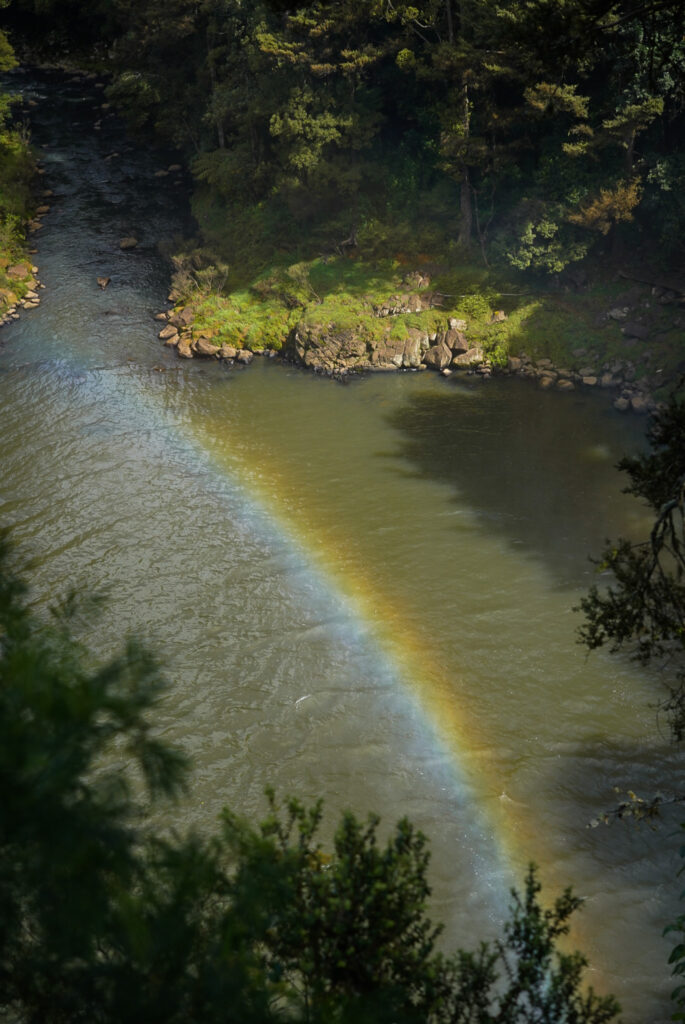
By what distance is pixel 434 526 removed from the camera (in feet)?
66.7

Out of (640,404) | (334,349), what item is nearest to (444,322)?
(334,349)

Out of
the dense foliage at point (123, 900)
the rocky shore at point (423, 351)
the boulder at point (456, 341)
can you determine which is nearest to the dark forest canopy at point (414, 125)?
the rocky shore at point (423, 351)

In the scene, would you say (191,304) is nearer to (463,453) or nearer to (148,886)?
(463,453)

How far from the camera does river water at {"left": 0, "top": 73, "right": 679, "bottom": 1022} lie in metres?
12.6

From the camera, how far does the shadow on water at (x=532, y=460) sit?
1952 cm

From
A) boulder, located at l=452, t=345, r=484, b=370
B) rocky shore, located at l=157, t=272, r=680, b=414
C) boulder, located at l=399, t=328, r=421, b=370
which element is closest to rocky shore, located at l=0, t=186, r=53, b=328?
rocky shore, located at l=157, t=272, r=680, b=414

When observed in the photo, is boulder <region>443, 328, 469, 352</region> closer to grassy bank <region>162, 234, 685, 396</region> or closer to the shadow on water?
grassy bank <region>162, 234, 685, 396</region>

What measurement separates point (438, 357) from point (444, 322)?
1.50 m

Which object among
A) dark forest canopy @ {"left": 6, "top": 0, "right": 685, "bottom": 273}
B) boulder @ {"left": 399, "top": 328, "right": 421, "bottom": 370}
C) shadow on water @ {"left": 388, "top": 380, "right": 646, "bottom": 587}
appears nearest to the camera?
shadow on water @ {"left": 388, "top": 380, "right": 646, "bottom": 587}

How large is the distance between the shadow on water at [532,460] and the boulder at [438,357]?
48.7 inches

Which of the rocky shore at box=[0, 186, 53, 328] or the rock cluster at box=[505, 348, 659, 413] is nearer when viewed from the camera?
the rock cluster at box=[505, 348, 659, 413]

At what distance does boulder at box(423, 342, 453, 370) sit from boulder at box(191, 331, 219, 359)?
7307mm

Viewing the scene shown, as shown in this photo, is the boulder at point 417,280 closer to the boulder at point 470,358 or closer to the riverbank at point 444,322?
the riverbank at point 444,322

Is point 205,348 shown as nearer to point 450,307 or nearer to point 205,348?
point 205,348
